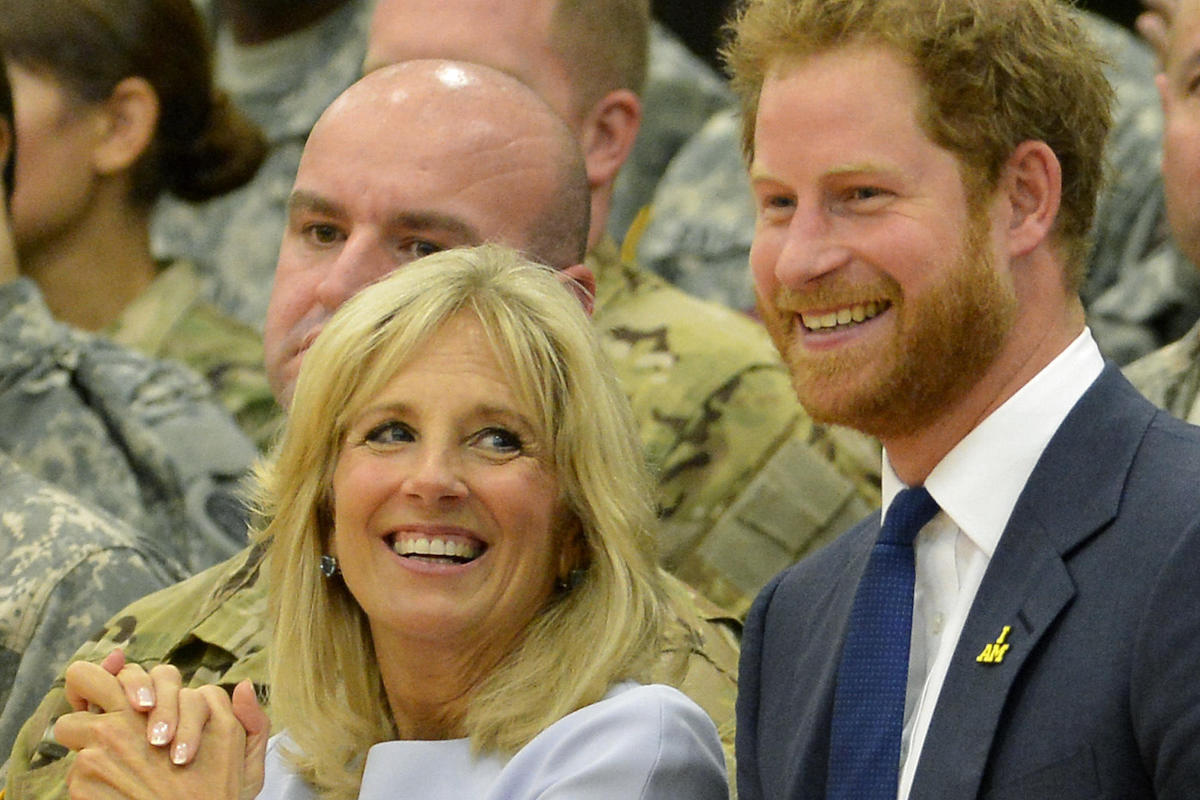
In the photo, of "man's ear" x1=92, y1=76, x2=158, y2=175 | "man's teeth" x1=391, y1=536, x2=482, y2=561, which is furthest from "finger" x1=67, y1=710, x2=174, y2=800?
"man's ear" x1=92, y1=76, x2=158, y2=175

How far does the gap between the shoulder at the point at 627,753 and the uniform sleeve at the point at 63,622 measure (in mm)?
1125

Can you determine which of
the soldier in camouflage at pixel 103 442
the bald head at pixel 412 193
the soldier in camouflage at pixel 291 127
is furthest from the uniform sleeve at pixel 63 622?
the soldier in camouflage at pixel 291 127

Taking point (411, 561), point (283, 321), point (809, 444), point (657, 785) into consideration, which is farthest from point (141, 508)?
point (657, 785)

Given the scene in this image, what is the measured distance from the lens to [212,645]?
2.90 metres

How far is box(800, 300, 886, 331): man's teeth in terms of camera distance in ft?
7.11

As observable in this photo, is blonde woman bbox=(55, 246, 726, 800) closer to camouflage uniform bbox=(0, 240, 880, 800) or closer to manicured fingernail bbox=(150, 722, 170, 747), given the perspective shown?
manicured fingernail bbox=(150, 722, 170, 747)

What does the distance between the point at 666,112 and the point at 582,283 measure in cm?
240

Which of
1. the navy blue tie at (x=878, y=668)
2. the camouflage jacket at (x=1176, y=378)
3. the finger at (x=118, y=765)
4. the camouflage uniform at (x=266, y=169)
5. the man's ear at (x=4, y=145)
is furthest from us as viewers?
the camouflage uniform at (x=266, y=169)

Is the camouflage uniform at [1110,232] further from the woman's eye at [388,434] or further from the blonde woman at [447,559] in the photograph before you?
the woman's eye at [388,434]

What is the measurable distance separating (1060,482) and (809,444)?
4.47 ft

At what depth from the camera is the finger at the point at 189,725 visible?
2.28 metres

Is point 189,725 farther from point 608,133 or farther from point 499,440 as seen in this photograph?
point 608,133

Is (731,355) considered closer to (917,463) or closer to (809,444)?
(809,444)

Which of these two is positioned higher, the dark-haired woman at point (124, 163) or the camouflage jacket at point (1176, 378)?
the camouflage jacket at point (1176, 378)
